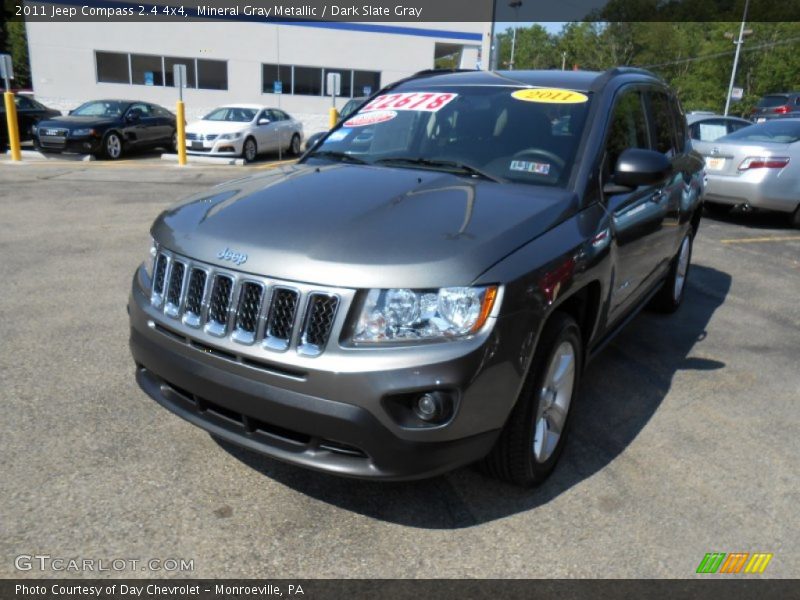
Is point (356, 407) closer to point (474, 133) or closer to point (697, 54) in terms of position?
point (474, 133)

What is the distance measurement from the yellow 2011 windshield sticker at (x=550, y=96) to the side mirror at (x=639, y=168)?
0.46 m

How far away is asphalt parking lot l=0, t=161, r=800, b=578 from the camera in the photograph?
253cm

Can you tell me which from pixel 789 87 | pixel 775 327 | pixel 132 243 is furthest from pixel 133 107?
pixel 789 87

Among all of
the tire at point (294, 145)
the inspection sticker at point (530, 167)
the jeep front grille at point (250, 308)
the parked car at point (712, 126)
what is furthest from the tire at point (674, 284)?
the tire at point (294, 145)

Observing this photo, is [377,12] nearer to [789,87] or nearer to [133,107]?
[133,107]

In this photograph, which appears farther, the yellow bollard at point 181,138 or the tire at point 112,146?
the tire at point 112,146

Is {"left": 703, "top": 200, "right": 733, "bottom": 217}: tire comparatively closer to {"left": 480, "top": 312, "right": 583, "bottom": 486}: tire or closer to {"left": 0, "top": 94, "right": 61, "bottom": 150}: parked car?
{"left": 480, "top": 312, "right": 583, "bottom": 486}: tire

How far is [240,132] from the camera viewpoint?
→ 53.4ft

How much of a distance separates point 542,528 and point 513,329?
2.92 feet

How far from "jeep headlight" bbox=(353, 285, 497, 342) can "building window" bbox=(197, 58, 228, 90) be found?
2632 centimetres

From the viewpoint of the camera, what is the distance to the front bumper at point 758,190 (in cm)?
916

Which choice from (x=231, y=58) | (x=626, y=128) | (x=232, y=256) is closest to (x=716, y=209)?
(x=626, y=128)

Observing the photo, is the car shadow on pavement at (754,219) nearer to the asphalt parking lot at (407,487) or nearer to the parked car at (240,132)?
the asphalt parking lot at (407,487)

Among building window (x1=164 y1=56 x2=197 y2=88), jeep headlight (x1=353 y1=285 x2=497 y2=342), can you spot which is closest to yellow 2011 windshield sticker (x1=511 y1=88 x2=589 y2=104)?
jeep headlight (x1=353 y1=285 x2=497 y2=342)
